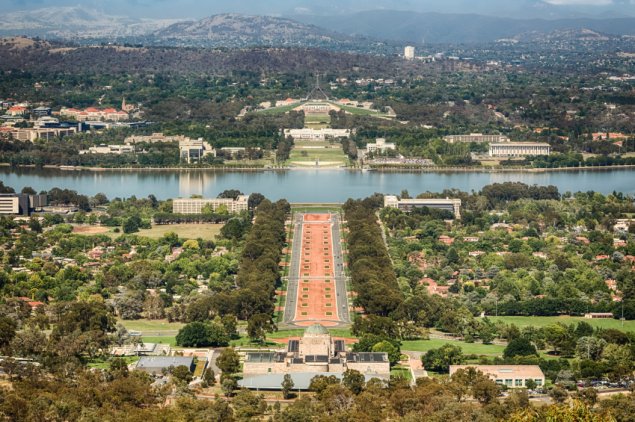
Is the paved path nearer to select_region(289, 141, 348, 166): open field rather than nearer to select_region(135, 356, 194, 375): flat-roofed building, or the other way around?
select_region(135, 356, 194, 375): flat-roofed building

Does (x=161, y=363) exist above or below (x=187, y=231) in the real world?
above

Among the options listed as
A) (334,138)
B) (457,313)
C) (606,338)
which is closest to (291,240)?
(457,313)

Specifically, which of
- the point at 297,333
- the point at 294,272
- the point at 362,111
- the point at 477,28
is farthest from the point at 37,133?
the point at 477,28

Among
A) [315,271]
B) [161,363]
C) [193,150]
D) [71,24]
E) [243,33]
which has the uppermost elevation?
[161,363]

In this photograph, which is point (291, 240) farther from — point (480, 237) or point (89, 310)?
point (89, 310)

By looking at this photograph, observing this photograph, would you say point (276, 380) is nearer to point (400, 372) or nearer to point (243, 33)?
point (400, 372)
